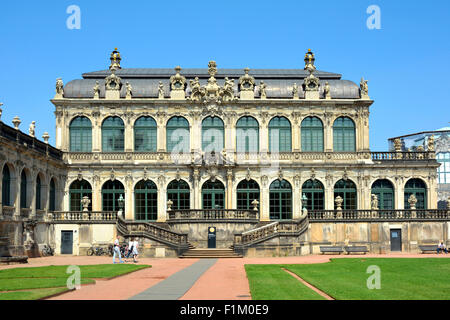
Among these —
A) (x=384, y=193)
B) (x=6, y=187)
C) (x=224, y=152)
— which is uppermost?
(x=224, y=152)

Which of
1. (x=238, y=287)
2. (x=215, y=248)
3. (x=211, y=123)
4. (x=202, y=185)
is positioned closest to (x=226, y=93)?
(x=211, y=123)

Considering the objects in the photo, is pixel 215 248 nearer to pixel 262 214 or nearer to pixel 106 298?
pixel 262 214

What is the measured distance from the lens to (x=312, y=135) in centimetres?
6025

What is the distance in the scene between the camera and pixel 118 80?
197 ft

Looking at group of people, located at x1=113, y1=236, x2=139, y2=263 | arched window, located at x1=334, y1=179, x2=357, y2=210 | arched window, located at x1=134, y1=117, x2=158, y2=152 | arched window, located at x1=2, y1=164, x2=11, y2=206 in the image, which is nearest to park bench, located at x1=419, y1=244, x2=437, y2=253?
arched window, located at x1=334, y1=179, x2=357, y2=210

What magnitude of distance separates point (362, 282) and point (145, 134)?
38553 mm

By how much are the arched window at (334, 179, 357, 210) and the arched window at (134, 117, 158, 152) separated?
17.6 meters

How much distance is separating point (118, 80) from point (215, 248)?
20.1m

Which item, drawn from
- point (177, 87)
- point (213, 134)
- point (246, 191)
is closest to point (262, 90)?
point (213, 134)

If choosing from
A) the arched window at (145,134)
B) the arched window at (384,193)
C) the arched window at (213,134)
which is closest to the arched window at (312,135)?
the arched window at (384,193)

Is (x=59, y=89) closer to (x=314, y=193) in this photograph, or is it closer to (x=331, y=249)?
(x=314, y=193)

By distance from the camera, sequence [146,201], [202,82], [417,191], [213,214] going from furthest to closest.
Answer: [202,82] → [417,191] → [146,201] → [213,214]

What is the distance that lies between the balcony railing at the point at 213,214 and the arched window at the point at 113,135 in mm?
11465

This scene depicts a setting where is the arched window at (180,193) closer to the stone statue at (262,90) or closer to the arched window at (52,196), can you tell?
the arched window at (52,196)
